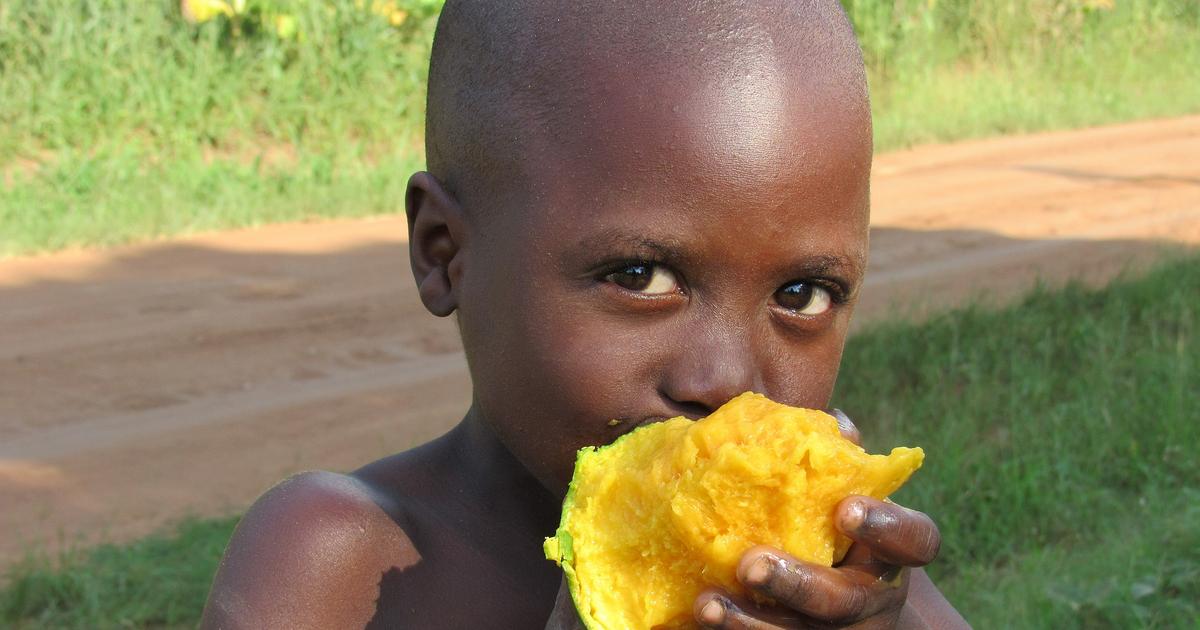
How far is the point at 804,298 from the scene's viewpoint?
7.37 feet

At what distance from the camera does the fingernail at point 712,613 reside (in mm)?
1809

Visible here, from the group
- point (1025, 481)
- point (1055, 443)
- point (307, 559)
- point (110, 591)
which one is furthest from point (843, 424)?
point (1055, 443)

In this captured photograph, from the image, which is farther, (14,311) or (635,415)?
(14,311)

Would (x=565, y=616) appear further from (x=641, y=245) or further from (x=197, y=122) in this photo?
(x=197, y=122)

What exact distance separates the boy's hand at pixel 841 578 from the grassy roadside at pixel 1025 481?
6.16 feet

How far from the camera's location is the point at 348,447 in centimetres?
572

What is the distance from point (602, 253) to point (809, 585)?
588mm

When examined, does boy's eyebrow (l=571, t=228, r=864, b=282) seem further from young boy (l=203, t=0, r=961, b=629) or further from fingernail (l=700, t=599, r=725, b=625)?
fingernail (l=700, t=599, r=725, b=625)

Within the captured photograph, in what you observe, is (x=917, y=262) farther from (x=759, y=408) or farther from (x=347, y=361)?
(x=759, y=408)

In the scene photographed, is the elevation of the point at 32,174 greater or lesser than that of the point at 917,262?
greater

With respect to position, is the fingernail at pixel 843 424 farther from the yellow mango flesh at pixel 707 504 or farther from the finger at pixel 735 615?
the finger at pixel 735 615

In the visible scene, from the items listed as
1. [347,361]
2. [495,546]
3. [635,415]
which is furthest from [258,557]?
[347,361]

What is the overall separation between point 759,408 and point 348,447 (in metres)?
3.97

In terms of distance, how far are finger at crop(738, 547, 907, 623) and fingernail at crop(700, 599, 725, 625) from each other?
1.7 inches
